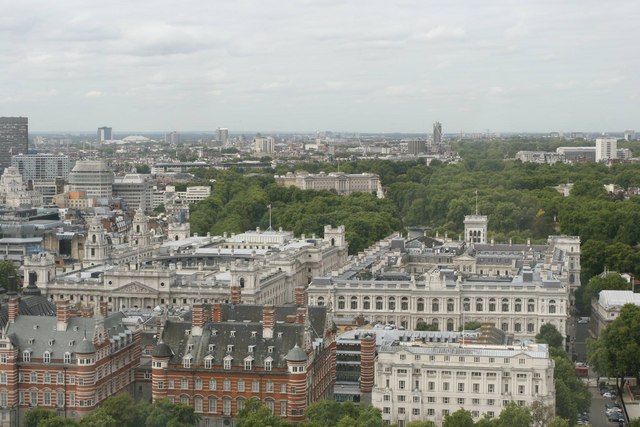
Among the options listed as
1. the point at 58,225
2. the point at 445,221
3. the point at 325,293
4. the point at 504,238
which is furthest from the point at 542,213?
the point at 325,293

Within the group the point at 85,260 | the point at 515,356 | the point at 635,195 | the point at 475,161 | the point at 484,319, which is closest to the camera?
the point at 515,356

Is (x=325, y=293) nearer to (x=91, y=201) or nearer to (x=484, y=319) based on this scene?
(x=484, y=319)

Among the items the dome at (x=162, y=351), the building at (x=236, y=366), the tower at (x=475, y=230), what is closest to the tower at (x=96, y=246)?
the tower at (x=475, y=230)

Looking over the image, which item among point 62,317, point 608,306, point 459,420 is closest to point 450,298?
point 608,306

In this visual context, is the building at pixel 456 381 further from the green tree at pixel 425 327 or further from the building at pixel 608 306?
the building at pixel 608 306

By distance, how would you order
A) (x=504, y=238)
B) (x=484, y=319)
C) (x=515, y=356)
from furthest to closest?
(x=504, y=238) → (x=484, y=319) → (x=515, y=356)

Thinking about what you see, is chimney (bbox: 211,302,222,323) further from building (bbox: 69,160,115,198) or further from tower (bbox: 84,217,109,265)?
building (bbox: 69,160,115,198)
